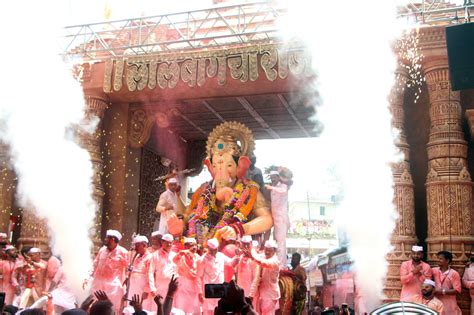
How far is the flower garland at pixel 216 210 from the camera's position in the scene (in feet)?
35.0

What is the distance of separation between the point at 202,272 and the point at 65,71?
559 centimetres

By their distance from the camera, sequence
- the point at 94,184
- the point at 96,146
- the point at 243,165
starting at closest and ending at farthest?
the point at 243,165 → the point at 94,184 → the point at 96,146

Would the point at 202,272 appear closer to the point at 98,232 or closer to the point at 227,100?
the point at 98,232

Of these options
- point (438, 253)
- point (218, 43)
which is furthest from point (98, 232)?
point (438, 253)

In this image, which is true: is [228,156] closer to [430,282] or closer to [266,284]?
[266,284]

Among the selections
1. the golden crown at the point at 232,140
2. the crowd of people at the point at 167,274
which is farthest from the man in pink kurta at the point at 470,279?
the golden crown at the point at 232,140

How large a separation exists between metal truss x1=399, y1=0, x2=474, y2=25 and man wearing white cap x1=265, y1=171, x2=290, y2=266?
145 inches

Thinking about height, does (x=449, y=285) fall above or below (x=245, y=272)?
below

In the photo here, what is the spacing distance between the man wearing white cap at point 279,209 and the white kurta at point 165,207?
1.94m

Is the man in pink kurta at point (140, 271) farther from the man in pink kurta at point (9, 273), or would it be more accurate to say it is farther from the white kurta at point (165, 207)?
the man in pink kurta at point (9, 273)

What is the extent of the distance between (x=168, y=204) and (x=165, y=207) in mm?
87

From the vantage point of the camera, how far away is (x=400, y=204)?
9.73 metres

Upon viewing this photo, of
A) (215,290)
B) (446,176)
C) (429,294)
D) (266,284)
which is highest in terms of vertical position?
(446,176)

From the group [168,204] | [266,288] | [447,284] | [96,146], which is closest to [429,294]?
[447,284]
